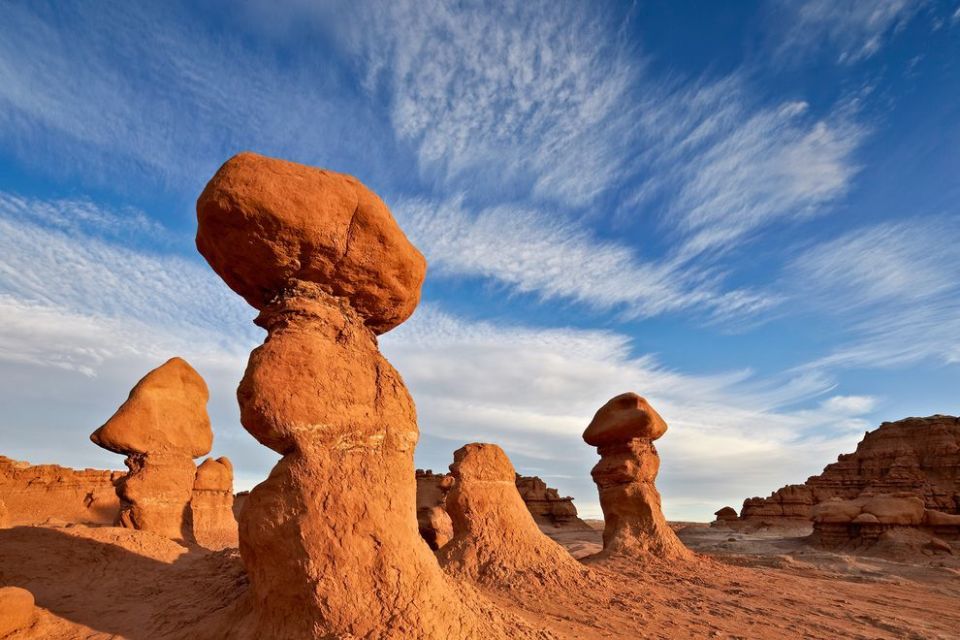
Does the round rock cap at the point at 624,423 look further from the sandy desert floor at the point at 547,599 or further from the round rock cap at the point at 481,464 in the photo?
the round rock cap at the point at 481,464

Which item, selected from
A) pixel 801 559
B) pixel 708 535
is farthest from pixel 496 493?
pixel 708 535

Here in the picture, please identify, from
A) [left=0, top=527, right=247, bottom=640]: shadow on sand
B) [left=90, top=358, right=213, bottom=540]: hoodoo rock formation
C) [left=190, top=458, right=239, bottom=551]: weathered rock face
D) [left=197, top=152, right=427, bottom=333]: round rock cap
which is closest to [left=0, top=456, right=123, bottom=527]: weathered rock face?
[left=190, top=458, right=239, bottom=551]: weathered rock face

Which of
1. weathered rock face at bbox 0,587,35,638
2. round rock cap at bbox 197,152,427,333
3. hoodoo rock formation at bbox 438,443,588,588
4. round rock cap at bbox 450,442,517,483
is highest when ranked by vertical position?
round rock cap at bbox 197,152,427,333

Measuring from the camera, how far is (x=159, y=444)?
11391mm

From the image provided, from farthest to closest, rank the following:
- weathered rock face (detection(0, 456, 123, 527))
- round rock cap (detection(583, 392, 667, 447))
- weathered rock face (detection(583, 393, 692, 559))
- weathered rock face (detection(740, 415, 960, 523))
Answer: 1. weathered rock face (detection(740, 415, 960, 523))
2. weathered rock face (detection(0, 456, 123, 527))
3. round rock cap (detection(583, 392, 667, 447))
4. weathered rock face (detection(583, 393, 692, 559))

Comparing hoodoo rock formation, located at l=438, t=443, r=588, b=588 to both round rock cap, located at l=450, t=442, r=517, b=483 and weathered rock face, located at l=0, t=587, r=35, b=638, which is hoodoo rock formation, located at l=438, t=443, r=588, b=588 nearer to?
round rock cap, located at l=450, t=442, r=517, b=483

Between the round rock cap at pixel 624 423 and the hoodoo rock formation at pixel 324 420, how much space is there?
8.64 meters

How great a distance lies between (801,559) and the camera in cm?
1709

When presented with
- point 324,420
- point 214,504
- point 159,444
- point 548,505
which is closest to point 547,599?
point 324,420

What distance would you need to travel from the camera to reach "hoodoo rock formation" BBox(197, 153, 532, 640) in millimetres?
4328

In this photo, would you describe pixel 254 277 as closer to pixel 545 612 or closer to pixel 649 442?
pixel 545 612

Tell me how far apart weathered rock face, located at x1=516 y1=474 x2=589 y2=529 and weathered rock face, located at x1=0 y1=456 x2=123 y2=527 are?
21.1 metres

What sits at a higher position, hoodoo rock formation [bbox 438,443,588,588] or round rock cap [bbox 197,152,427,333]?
round rock cap [bbox 197,152,427,333]

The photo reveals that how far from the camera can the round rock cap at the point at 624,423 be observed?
44.1 feet
